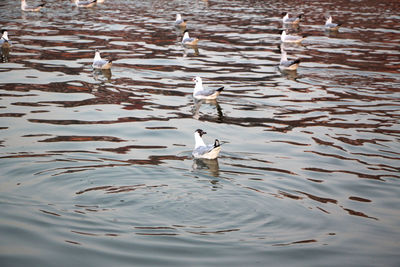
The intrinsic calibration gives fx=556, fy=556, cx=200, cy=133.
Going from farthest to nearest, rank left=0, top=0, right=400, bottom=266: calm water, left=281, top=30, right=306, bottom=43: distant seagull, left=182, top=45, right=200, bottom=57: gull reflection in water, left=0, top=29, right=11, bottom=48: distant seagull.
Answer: left=281, top=30, right=306, bottom=43: distant seagull → left=182, top=45, right=200, bottom=57: gull reflection in water → left=0, top=29, right=11, bottom=48: distant seagull → left=0, top=0, right=400, bottom=266: calm water

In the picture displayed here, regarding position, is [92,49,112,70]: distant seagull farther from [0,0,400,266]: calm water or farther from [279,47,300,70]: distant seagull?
[279,47,300,70]: distant seagull

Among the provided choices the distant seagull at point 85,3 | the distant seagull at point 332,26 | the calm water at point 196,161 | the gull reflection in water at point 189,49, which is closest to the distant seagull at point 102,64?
the calm water at point 196,161

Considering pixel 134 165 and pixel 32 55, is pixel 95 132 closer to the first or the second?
pixel 134 165

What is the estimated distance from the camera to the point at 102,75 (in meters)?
22.1

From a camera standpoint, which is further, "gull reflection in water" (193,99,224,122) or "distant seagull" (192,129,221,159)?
"gull reflection in water" (193,99,224,122)

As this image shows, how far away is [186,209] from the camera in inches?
397

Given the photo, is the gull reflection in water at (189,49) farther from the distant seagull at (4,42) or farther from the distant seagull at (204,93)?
the distant seagull at (4,42)

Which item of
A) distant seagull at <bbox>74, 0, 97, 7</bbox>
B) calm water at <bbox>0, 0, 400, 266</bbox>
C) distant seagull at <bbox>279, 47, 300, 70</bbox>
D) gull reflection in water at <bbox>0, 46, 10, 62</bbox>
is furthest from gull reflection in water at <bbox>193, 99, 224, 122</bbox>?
distant seagull at <bbox>74, 0, 97, 7</bbox>

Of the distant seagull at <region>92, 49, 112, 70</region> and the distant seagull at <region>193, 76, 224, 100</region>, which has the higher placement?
the distant seagull at <region>92, 49, 112, 70</region>

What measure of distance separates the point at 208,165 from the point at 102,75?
10591mm

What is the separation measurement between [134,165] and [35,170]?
2.13 metres

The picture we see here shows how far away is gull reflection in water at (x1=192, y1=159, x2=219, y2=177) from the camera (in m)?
12.5

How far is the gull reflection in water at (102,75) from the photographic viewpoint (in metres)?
21.4

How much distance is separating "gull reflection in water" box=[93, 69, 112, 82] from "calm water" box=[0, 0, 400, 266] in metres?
0.12
